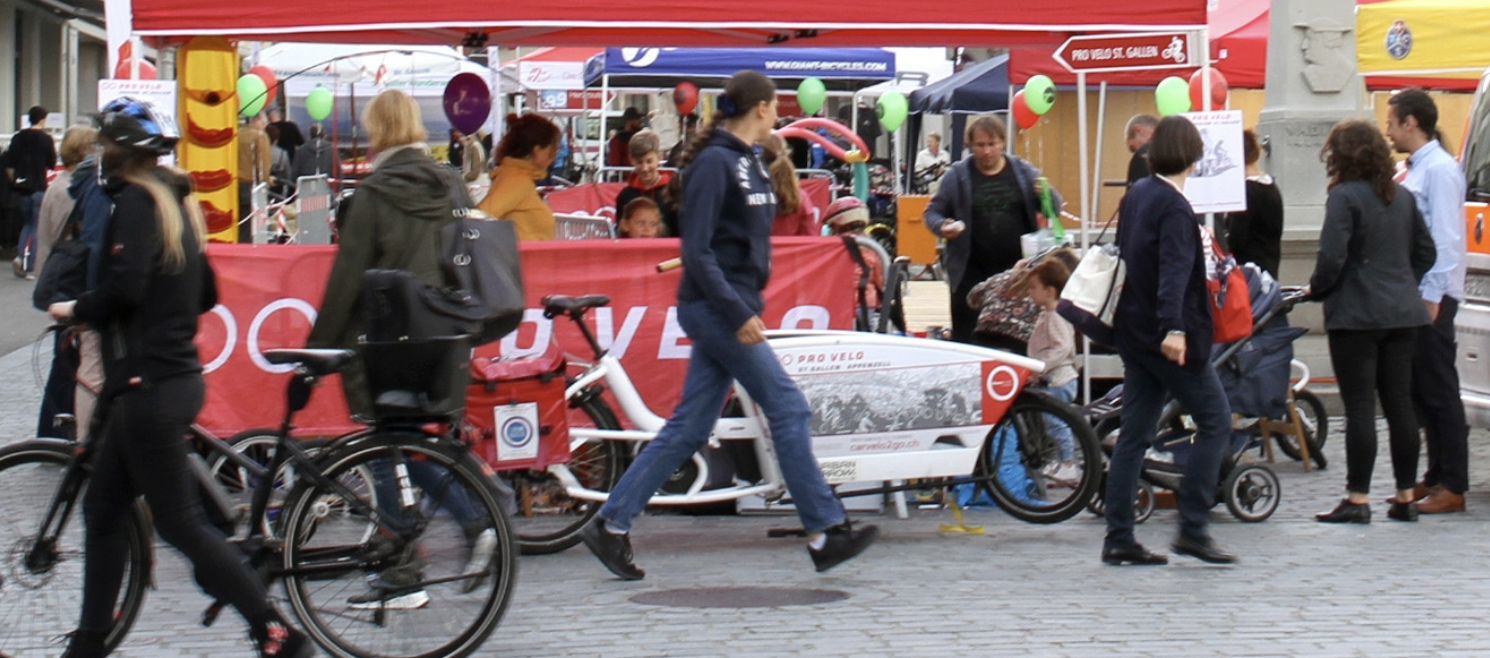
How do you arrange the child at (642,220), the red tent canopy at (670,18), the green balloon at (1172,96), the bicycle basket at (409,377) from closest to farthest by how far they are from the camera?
the bicycle basket at (409,377), the red tent canopy at (670,18), the child at (642,220), the green balloon at (1172,96)

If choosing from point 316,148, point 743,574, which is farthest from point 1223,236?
point 316,148

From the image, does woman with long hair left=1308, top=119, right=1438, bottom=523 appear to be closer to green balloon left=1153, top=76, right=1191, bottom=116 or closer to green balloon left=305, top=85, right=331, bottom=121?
green balloon left=1153, top=76, right=1191, bottom=116

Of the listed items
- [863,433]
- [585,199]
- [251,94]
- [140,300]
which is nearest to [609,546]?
[863,433]

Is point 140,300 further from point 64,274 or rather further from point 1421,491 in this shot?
point 1421,491

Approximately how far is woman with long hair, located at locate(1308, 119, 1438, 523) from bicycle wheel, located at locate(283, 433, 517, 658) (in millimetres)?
4180

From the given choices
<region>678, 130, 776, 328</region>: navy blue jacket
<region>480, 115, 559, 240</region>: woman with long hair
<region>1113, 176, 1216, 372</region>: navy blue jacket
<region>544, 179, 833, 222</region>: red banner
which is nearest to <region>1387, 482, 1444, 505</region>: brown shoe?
<region>1113, 176, 1216, 372</region>: navy blue jacket

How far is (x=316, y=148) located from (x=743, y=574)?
1735 centimetres

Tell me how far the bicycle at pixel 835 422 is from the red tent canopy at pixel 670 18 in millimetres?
1625

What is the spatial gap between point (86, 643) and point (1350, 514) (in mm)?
5312

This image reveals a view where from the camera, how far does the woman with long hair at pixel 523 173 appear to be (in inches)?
336

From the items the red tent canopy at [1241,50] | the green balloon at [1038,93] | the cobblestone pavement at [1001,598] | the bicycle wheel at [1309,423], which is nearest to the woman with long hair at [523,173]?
the cobblestone pavement at [1001,598]

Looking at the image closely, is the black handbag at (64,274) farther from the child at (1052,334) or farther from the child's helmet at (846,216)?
the child at (1052,334)

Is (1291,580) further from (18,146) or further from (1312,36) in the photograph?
(18,146)

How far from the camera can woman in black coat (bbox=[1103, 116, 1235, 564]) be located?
6941mm
